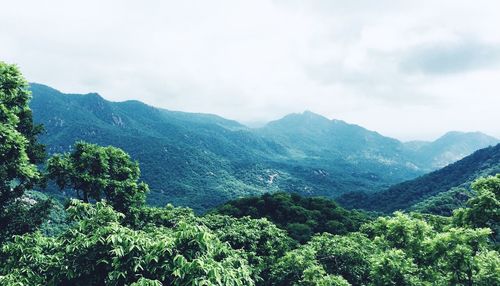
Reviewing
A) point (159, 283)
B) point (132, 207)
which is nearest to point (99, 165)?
point (132, 207)

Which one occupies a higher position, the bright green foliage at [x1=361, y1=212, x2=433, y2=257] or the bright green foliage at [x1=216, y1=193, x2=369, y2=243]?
the bright green foliage at [x1=361, y1=212, x2=433, y2=257]

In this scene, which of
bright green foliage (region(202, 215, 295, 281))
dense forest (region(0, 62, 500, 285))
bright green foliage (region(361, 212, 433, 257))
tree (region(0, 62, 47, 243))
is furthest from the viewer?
bright green foliage (region(202, 215, 295, 281))

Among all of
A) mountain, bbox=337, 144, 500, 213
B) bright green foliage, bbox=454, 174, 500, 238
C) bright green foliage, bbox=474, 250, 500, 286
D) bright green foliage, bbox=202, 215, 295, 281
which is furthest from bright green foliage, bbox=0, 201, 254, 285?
mountain, bbox=337, 144, 500, 213

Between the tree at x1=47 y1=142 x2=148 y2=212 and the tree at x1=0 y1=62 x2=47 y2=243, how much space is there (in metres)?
4.17

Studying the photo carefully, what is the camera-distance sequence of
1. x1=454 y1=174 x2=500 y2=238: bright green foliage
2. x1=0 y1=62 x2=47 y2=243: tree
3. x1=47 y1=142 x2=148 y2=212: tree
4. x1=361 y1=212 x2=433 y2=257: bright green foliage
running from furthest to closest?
x1=47 y1=142 x2=148 y2=212: tree, x1=454 y1=174 x2=500 y2=238: bright green foliage, x1=361 y1=212 x2=433 y2=257: bright green foliage, x1=0 y1=62 x2=47 y2=243: tree

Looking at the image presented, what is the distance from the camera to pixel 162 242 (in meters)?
10.9

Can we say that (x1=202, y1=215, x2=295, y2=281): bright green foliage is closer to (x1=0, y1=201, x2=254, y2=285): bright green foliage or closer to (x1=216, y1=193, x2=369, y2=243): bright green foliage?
(x1=0, y1=201, x2=254, y2=285): bright green foliage

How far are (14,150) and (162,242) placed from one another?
13.7 m

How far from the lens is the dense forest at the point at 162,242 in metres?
11.0

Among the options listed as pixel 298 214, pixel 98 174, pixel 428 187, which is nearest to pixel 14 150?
pixel 98 174

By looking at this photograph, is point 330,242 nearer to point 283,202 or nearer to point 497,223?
point 497,223

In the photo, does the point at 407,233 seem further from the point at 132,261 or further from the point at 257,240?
the point at 132,261

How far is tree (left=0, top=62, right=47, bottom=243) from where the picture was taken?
19.3 metres

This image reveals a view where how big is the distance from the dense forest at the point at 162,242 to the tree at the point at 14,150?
7cm
